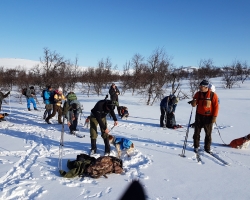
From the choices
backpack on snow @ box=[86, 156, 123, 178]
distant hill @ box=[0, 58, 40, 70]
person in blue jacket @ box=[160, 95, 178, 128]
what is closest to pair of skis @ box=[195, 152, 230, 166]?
backpack on snow @ box=[86, 156, 123, 178]

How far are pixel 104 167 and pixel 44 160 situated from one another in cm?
189

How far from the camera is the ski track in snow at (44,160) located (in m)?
3.64

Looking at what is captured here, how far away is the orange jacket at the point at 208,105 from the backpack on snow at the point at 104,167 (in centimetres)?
280

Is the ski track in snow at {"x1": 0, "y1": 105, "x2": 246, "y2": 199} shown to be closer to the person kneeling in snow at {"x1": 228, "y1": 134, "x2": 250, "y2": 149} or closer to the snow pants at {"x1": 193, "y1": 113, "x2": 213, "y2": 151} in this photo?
the snow pants at {"x1": 193, "y1": 113, "x2": 213, "y2": 151}

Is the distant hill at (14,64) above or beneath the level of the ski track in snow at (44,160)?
above

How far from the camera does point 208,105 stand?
5387 mm

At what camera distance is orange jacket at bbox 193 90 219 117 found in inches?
210

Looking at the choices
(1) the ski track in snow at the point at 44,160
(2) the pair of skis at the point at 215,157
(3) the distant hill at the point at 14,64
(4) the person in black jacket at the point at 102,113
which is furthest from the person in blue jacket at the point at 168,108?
(3) the distant hill at the point at 14,64

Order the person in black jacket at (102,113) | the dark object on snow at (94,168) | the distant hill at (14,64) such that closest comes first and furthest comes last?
the dark object on snow at (94,168)
the person in black jacket at (102,113)
the distant hill at (14,64)

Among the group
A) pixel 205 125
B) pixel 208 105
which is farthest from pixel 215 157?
pixel 208 105

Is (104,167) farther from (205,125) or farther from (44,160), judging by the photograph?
(205,125)

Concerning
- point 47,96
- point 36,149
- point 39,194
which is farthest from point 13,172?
point 47,96

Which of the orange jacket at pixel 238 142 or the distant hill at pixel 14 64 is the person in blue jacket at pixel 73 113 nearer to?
the orange jacket at pixel 238 142

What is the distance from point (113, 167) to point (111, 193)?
77cm
